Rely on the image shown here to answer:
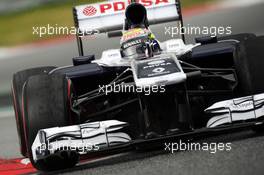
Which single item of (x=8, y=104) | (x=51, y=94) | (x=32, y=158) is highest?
(x=51, y=94)

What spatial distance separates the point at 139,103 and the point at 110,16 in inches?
116

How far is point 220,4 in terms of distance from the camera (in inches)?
601

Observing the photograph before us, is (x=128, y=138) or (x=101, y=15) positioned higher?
(x=101, y=15)

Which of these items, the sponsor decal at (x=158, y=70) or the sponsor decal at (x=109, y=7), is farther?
the sponsor decal at (x=109, y=7)

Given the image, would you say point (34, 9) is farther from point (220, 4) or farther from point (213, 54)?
point (213, 54)

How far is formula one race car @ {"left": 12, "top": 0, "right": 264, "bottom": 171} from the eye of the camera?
22.6ft

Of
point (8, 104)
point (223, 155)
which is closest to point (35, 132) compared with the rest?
point (223, 155)

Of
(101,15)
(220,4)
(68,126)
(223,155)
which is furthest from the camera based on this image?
(220,4)

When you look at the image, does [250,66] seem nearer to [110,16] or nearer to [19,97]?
[19,97]

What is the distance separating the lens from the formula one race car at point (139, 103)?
6.88m

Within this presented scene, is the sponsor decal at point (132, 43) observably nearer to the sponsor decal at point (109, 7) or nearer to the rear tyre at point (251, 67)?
the rear tyre at point (251, 67)

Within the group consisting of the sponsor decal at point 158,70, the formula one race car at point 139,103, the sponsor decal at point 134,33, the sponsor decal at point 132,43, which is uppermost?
the sponsor decal at point 134,33

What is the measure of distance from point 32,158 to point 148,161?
112 cm

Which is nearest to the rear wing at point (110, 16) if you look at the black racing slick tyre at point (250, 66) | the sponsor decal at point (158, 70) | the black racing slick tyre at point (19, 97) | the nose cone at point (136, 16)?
the black racing slick tyre at point (19, 97)
